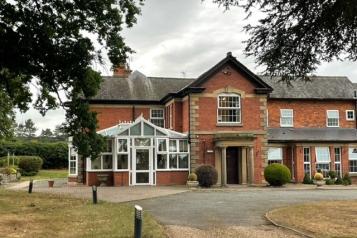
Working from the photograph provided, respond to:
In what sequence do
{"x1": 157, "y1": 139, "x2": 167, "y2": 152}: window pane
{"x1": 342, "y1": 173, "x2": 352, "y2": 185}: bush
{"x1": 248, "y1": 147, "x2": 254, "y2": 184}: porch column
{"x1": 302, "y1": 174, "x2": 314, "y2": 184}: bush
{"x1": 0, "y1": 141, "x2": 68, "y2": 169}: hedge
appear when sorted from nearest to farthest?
{"x1": 248, "y1": 147, "x2": 254, "y2": 184}: porch column → {"x1": 157, "y1": 139, "x2": 167, "y2": 152}: window pane → {"x1": 342, "y1": 173, "x2": 352, "y2": 185}: bush → {"x1": 302, "y1": 174, "x2": 314, "y2": 184}: bush → {"x1": 0, "y1": 141, "x2": 68, "y2": 169}: hedge

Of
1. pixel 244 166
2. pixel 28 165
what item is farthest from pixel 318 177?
pixel 28 165

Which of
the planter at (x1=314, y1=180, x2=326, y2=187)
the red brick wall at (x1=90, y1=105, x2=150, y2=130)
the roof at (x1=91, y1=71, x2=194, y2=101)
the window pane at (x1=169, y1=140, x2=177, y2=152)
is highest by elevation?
the roof at (x1=91, y1=71, x2=194, y2=101)

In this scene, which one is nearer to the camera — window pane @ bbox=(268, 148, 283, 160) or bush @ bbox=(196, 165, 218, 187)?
bush @ bbox=(196, 165, 218, 187)

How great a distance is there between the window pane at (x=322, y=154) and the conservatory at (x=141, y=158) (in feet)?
34.7

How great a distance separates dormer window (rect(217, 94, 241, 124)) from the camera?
3372cm

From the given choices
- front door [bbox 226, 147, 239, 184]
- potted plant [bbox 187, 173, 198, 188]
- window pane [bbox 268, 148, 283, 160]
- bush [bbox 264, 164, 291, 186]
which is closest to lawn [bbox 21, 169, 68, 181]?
potted plant [bbox 187, 173, 198, 188]

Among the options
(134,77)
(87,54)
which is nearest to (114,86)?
(134,77)

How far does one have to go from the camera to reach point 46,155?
5544cm

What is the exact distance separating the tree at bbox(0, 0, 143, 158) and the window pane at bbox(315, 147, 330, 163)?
73.8 ft

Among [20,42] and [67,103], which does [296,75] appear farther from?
[67,103]

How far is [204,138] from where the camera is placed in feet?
109

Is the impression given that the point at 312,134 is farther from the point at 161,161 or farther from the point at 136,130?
the point at 136,130

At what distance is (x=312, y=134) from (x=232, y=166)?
27.4 ft

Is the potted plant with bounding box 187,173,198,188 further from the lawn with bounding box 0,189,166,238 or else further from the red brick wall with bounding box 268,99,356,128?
the red brick wall with bounding box 268,99,356,128
